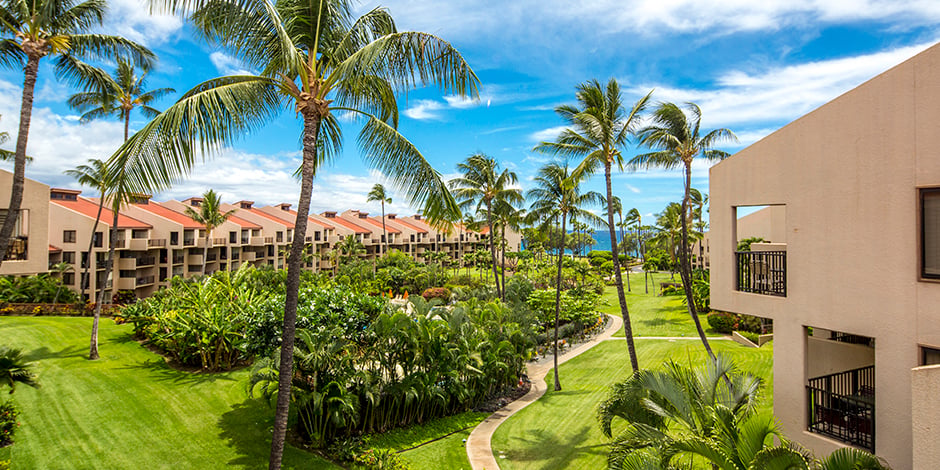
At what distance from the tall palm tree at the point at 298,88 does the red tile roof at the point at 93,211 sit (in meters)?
38.8

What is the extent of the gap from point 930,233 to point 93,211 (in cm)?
5286

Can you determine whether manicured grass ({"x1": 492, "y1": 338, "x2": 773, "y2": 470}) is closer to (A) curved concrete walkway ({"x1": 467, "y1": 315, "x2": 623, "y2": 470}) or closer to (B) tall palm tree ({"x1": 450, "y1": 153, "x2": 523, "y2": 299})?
(A) curved concrete walkway ({"x1": 467, "y1": 315, "x2": 623, "y2": 470})

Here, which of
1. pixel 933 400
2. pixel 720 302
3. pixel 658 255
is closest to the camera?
pixel 933 400

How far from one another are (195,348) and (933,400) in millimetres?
20450

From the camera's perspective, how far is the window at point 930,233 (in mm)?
6965

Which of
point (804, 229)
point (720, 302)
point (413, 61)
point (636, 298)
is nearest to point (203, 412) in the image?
point (413, 61)

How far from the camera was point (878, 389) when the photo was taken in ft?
24.6

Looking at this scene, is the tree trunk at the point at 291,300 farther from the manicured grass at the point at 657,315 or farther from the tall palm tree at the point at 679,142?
the manicured grass at the point at 657,315

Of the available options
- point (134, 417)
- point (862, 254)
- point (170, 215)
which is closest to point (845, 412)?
point (862, 254)

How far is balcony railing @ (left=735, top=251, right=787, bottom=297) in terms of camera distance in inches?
388

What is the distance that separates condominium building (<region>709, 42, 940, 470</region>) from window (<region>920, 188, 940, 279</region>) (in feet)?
0.04

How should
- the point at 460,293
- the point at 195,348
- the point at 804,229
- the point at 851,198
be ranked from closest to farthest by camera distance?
1. the point at 851,198
2. the point at 804,229
3. the point at 195,348
4. the point at 460,293

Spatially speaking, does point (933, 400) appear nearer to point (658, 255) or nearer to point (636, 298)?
point (636, 298)

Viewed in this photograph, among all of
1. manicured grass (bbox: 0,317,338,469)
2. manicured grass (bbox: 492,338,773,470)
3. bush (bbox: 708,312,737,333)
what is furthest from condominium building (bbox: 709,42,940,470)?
bush (bbox: 708,312,737,333)
